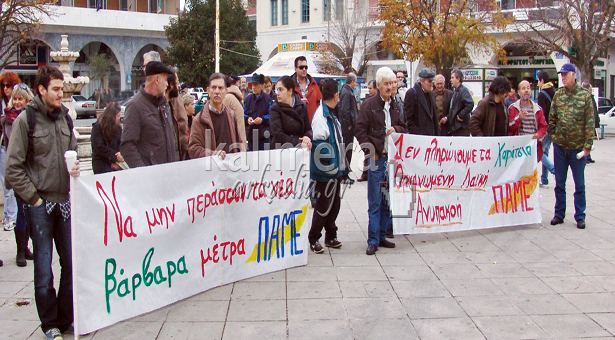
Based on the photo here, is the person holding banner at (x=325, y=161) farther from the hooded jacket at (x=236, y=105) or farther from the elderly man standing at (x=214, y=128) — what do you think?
the hooded jacket at (x=236, y=105)

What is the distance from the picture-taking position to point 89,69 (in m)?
48.0

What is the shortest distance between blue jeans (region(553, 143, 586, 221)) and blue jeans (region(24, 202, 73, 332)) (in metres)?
6.03

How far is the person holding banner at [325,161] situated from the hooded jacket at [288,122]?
159 mm

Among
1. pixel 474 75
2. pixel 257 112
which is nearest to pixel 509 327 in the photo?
pixel 257 112

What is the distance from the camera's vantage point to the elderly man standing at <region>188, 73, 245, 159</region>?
6.04 meters

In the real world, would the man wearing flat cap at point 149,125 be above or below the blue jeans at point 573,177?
above

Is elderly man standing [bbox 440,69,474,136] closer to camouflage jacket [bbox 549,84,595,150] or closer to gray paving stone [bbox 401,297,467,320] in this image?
camouflage jacket [bbox 549,84,595,150]

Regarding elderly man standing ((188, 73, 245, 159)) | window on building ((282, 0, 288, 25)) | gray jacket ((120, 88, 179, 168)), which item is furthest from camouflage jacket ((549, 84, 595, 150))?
window on building ((282, 0, 288, 25))

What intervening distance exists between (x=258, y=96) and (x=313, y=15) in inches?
1500

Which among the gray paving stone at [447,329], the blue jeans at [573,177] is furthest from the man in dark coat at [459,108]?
the gray paving stone at [447,329]

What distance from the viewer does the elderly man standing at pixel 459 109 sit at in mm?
9461

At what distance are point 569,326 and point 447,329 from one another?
2.95 ft

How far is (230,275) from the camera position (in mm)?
5547

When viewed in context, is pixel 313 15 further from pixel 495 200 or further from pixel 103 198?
pixel 103 198
